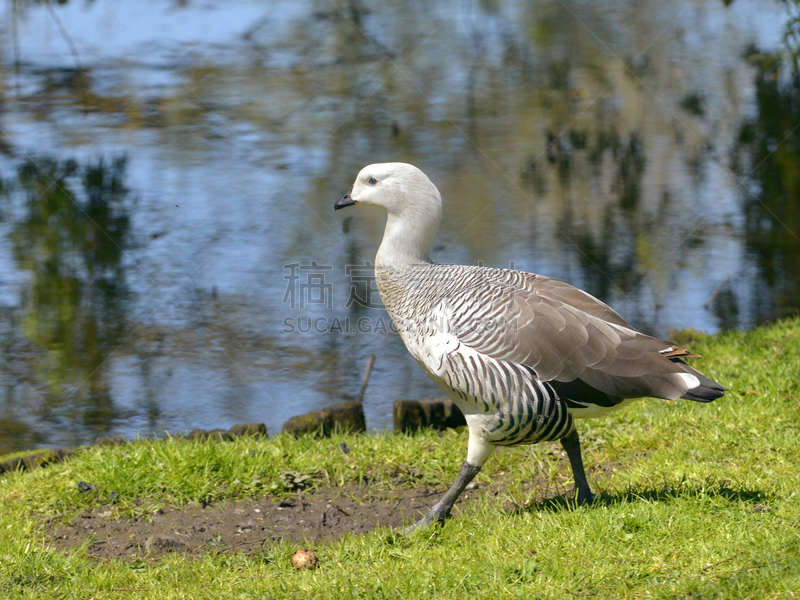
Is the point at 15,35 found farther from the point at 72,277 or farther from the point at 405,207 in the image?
the point at 405,207

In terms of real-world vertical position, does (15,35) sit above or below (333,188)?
above

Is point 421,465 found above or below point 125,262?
below

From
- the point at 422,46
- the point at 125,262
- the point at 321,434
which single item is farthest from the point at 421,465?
the point at 422,46

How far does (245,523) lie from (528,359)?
1.89 meters

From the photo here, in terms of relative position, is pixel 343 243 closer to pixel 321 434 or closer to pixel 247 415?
pixel 247 415

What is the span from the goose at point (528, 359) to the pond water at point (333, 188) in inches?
88.4

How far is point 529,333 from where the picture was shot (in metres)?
3.99

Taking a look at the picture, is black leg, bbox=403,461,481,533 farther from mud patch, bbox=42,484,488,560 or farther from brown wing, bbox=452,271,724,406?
brown wing, bbox=452,271,724,406

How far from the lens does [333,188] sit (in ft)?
31.4

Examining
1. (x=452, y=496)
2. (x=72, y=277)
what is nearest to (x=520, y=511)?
(x=452, y=496)

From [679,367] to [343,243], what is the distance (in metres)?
5.13

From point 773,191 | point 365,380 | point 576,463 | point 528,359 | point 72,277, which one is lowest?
point 365,380

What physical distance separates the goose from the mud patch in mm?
543

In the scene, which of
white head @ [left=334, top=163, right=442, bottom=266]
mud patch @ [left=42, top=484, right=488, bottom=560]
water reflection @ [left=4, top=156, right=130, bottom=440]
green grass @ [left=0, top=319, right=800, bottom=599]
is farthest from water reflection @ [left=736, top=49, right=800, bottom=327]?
water reflection @ [left=4, top=156, right=130, bottom=440]
